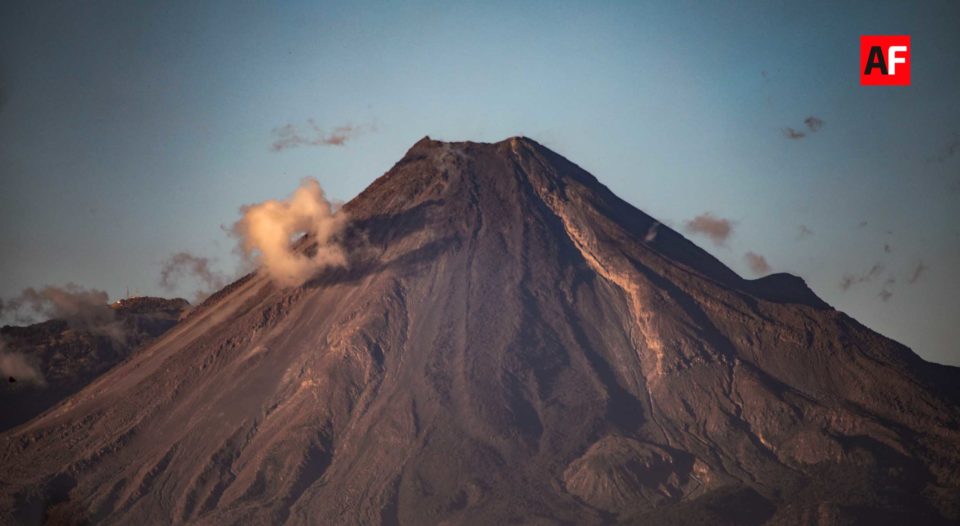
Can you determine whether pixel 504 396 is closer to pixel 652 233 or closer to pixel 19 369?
pixel 652 233

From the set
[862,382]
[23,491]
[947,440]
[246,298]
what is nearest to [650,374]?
[862,382]

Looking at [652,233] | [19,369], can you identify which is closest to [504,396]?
[652,233]

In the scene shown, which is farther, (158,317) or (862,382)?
(158,317)

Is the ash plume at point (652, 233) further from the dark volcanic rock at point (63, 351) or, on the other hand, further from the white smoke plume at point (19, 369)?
the white smoke plume at point (19, 369)

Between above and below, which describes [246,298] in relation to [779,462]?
above

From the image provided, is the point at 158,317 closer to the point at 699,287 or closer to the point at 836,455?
the point at 699,287

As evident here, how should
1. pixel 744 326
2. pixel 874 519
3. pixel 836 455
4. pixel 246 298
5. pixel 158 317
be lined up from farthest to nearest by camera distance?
pixel 158 317 < pixel 246 298 < pixel 744 326 < pixel 836 455 < pixel 874 519
